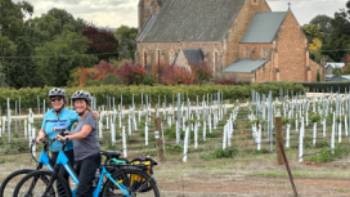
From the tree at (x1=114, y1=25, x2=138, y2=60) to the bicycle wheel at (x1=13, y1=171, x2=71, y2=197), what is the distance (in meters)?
85.8

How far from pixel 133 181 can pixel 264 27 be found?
238 ft

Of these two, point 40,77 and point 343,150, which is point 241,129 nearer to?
point 343,150

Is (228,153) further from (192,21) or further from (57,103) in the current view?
(192,21)

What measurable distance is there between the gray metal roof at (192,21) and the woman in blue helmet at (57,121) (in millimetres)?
72088

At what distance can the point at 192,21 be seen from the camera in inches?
3391

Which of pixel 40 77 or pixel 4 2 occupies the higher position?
pixel 4 2

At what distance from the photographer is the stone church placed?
3095 inches

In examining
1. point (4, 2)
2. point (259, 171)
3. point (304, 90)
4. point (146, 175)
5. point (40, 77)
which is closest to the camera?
point (146, 175)

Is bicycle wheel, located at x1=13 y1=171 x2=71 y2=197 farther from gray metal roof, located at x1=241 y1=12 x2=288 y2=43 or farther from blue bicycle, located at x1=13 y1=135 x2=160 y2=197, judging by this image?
gray metal roof, located at x1=241 y1=12 x2=288 y2=43

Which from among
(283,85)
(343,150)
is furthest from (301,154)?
(283,85)

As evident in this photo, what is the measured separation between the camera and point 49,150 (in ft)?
33.3

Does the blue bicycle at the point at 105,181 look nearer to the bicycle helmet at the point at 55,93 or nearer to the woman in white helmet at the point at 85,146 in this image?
the woman in white helmet at the point at 85,146

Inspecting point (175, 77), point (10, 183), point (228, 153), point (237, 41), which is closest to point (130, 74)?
point (175, 77)

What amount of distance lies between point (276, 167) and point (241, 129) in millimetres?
12179
